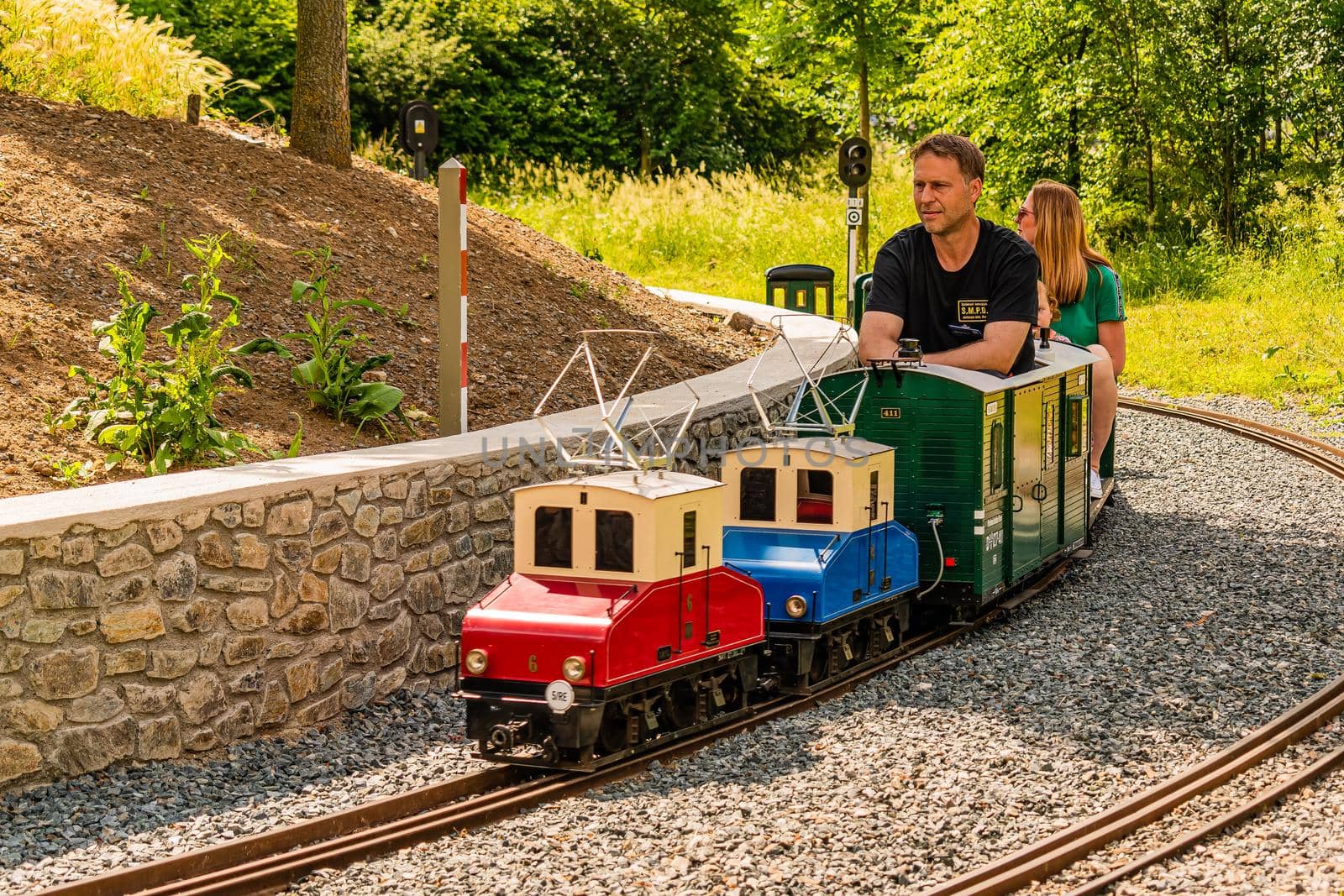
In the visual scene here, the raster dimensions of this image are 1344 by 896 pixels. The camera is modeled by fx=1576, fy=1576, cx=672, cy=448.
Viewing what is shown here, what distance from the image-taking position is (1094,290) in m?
12.5

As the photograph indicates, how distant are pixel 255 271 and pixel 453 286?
2.37 meters

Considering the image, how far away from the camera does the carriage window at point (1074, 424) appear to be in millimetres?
11289

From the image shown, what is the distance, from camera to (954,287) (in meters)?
9.62

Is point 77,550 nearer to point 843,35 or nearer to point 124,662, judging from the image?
point 124,662

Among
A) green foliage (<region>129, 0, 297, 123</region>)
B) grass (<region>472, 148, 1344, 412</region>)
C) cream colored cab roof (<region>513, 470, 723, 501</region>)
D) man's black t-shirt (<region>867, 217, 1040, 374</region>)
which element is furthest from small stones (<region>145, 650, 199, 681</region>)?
green foliage (<region>129, 0, 297, 123</region>)

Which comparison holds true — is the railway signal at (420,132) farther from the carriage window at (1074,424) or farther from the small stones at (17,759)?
the small stones at (17,759)

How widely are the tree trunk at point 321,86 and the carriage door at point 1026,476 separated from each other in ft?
21.8

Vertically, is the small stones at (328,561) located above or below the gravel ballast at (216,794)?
above

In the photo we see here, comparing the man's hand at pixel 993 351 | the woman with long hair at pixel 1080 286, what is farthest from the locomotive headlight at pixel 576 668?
the woman with long hair at pixel 1080 286

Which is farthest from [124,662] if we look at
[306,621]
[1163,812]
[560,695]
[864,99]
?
[864,99]

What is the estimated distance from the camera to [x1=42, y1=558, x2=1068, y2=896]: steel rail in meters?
6.09

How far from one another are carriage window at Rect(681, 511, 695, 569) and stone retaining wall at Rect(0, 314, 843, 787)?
1722 mm

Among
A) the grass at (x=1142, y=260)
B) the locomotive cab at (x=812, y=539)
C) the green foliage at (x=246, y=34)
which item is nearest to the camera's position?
the locomotive cab at (x=812, y=539)

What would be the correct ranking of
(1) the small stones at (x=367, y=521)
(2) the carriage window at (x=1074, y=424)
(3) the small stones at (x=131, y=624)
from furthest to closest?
(2) the carriage window at (x=1074, y=424) → (1) the small stones at (x=367, y=521) → (3) the small stones at (x=131, y=624)
